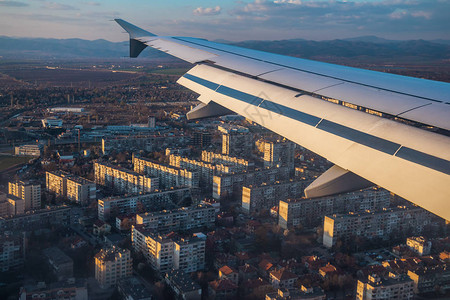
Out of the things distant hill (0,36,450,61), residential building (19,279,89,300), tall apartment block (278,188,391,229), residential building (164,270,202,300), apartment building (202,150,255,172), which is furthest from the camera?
distant hill (0,36,450,61)

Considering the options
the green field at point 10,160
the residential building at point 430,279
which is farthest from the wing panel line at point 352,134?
the green field at point 10,160

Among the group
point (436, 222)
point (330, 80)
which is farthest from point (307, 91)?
point (436, 222)

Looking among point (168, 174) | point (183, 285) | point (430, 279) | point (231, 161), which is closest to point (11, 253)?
point (183, 285)

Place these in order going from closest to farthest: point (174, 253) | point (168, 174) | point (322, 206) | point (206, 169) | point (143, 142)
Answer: point (174, 253)
point (322, 206)
point (168, 174)
point (206, 169)
point (143, 142)

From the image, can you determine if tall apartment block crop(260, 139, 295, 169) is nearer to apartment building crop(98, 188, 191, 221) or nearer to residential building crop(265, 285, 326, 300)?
apartment building crop(98, 188, 191, 221)

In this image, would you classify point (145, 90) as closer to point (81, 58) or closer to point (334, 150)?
point (334, 150)

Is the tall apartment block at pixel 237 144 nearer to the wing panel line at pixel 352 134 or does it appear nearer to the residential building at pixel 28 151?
the residential building at pixel 28 151

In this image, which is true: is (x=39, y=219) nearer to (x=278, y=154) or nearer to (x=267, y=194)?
(x=267, y=194)

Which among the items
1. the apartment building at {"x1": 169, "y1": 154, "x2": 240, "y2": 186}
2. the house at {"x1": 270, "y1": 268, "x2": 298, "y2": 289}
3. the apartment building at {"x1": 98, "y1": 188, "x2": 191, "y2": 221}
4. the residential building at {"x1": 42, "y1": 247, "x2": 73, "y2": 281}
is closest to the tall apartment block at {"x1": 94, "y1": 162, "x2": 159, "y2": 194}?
the apartment building at {"x1": 98, "y1": 188, "x2": 191, "y2": 221}
